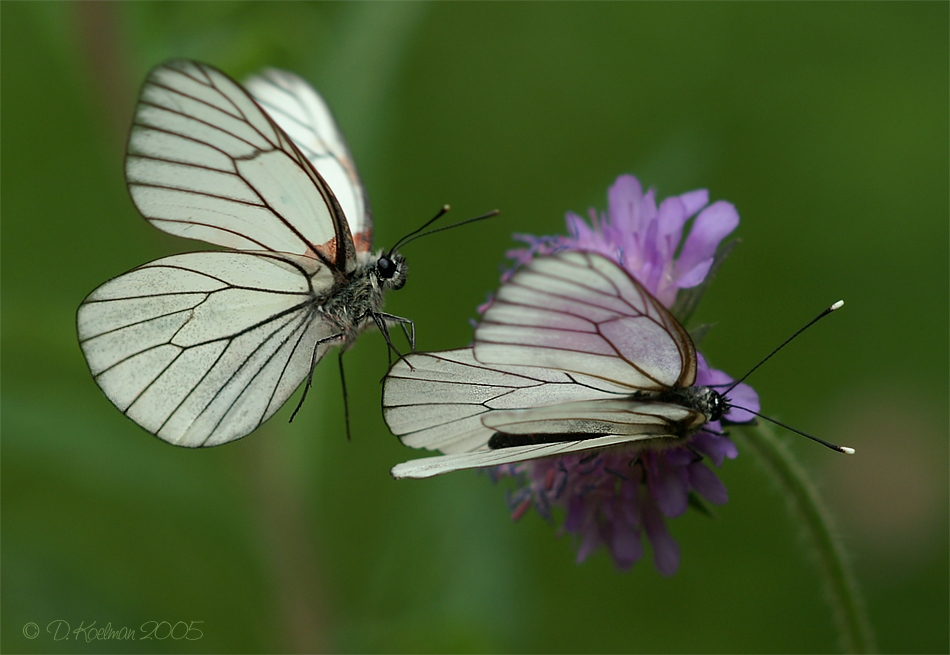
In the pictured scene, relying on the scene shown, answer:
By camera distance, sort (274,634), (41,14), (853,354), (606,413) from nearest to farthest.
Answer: (606,413) < (41,14) < (274,634) < (853,354)

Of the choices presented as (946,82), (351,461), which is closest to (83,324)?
(351,461)

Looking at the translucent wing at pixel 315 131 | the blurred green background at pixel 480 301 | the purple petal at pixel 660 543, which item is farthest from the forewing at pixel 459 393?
the blurred green background at pixel 480 301

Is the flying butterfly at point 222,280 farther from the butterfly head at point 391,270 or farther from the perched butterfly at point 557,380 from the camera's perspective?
the perched butterfly at point 557,380

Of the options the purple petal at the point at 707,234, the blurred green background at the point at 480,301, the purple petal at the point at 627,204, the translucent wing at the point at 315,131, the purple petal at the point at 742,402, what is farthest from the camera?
the blurred green background at the point at 480,301

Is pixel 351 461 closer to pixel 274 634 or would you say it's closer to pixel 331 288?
pixel 274 634

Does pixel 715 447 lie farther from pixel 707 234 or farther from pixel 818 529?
pixel 707 234

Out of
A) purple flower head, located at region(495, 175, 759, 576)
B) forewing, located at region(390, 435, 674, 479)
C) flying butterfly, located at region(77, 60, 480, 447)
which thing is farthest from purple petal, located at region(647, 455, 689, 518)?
flying butterfly, located at region(77, 60, 480, 447)

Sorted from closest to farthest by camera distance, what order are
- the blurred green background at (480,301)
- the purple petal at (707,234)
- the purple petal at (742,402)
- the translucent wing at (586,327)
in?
1. the translucent wing at (586,327)
2. the purple petal at (742,402)
3. the purple petal at (707,234)
4. the blurred green background at (480,301)
